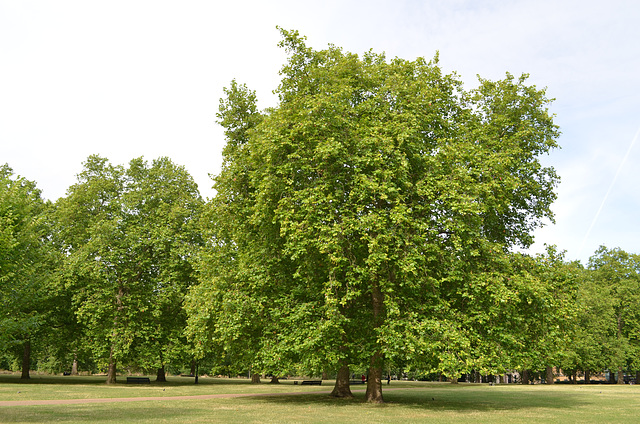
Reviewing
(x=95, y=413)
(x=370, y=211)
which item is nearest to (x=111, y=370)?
(x=95, y=413)

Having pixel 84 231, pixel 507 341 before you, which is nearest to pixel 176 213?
pixel 84 231

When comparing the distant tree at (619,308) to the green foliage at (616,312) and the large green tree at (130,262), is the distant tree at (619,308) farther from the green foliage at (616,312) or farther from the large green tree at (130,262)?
the large green tree at (130,262)

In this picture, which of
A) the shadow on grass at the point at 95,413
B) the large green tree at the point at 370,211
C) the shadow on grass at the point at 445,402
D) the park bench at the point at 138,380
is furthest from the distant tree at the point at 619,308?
the shadow on grass at the point at 95,413

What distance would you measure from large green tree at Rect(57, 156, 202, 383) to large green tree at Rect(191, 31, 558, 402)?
1930 cm

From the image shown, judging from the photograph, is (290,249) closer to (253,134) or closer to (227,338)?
(227,338)

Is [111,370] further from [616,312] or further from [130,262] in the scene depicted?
[616,312]

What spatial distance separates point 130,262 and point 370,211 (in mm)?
31987

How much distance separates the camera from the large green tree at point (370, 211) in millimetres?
24578

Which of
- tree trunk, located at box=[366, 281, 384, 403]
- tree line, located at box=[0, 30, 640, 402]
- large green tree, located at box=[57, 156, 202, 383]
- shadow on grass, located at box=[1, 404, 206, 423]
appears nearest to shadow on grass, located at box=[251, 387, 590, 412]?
tree trunk, located at box=[366, 281, 384, 403]

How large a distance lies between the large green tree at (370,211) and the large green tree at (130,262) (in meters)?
19.3

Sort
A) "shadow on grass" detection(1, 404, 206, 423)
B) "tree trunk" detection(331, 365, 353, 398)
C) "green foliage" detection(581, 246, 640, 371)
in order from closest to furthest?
"shadow on grass" detection(1, 404, 206, 423)
"tree trunk" detection(331, 365, 353, 398)
"green foliage" detection(581, 246, 640, 371)

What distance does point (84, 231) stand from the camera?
50969mm

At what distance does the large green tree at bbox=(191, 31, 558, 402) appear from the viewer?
24.6 meters

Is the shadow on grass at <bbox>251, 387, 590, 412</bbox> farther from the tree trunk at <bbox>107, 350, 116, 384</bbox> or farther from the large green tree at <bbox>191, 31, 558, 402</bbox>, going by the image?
the tree trunk at <bbox>107, 350, 116, 384</bbox>
